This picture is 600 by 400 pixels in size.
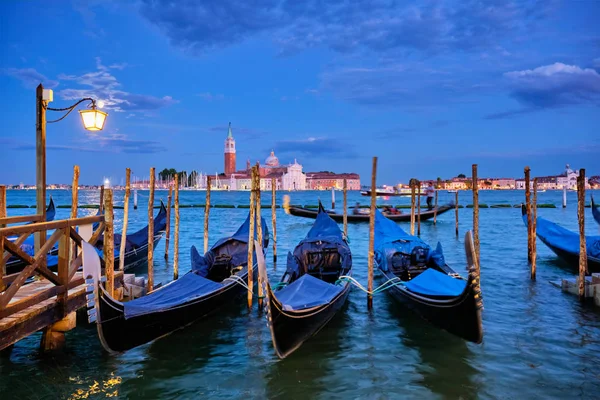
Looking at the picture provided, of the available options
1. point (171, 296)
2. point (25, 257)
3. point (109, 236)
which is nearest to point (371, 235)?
point (171, 296)

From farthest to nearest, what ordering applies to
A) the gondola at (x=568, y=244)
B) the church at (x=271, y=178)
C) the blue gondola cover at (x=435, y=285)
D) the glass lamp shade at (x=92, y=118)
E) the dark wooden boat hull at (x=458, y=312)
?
the church at (x=271, y=178)
the gondola at (x=568, y=244)
the blue gondola cover at (x=435, y=285)
the glass lamp shade at (x=92, y=118)
the dark wooden boat hull at (x=458, y=312)

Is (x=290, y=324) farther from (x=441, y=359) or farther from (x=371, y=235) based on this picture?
(x=371, y=235)

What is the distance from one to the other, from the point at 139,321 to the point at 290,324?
132 cm

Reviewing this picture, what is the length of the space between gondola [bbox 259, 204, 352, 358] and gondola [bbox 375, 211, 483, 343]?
0.68 metres

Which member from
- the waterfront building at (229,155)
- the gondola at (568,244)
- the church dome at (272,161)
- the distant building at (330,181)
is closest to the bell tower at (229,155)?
the waterfront building at (229,155)

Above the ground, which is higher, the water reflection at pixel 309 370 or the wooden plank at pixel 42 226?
the wooden plank at pixel 42 226

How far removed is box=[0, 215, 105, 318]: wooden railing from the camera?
3.16 meters

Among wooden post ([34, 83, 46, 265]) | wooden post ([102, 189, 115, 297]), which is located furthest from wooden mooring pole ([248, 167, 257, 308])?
wooden post ([34, 83, 46, 265])

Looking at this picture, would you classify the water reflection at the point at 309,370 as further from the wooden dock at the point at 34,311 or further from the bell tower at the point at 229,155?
the bell tower at the point at 229,155

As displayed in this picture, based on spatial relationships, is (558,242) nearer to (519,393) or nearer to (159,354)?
(519,393)

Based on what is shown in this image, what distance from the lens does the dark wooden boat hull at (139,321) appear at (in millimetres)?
3492

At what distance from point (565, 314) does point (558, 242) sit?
12.8 ft

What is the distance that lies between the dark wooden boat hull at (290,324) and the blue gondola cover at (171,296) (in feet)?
3.64

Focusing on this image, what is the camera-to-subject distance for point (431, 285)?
16.0 ft
